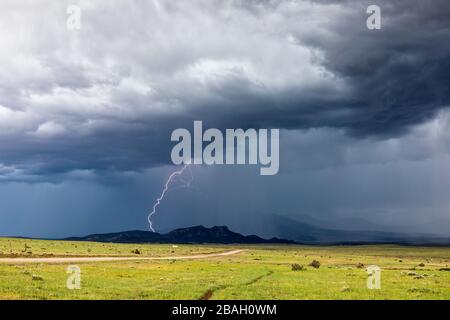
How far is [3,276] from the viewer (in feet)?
160
